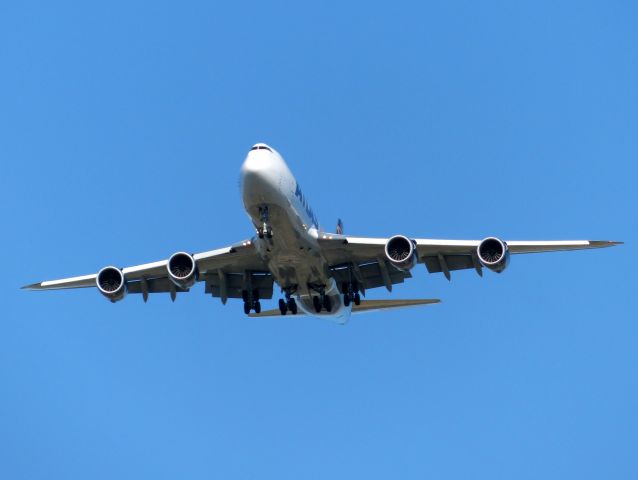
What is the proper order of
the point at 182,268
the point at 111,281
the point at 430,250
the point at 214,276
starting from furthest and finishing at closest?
the point at 214,276 < the point at 111,281 < the point at 430,250 < the point at 182,268

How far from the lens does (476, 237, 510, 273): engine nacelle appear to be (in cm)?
3619

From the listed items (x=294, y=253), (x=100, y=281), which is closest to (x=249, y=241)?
(x=294, y=253)

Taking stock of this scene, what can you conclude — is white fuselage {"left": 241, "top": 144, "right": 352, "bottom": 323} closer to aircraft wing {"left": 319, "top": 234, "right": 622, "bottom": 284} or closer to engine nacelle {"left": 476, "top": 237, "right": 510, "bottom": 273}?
aircraft wing {"left": 319, "top": 234, "right": 622, "bottom": 284}

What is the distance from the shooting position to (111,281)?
38.2 m

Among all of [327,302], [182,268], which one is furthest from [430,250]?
[182,268]

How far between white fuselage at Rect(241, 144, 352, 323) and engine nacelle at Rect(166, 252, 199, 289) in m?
2.31

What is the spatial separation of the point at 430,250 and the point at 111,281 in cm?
1097

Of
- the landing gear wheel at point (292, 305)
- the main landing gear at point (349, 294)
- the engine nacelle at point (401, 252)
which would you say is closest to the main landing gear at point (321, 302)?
the main landing gear at point (349, 294)

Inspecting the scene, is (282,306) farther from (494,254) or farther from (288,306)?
(494,254)

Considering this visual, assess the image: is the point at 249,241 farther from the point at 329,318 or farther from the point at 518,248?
the point at 518,248

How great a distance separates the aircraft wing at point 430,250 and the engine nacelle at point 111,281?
7.02 metres

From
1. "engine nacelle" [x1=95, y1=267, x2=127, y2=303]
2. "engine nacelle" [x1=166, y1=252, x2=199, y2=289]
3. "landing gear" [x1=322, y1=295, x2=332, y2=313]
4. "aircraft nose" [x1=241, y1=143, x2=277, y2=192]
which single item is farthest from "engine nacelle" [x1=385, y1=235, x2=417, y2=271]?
"engine nacelle" [x1=95, y1=267, x2=127, y2=303]

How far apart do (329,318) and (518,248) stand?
330 inches

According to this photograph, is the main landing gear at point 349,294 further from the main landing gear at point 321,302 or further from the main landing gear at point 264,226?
the main landing gear at point 264,226
